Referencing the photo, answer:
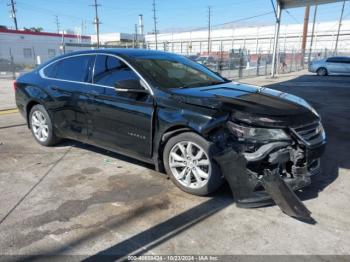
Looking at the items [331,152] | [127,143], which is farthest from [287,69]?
[127,143]

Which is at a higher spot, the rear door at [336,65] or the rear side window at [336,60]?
the rear side window at [336,60]

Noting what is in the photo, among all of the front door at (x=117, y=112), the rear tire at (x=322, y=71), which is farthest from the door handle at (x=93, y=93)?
the rear tire at (x=322, y=71)

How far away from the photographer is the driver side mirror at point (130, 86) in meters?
4.29

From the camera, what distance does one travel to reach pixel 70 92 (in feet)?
16.9

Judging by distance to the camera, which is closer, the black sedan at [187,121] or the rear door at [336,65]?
the black sedan at [187,121]

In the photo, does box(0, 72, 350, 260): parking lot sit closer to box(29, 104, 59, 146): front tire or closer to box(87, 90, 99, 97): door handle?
box(29, 104, 59, 146): front tire

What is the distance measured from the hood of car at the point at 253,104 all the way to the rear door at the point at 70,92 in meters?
1.59

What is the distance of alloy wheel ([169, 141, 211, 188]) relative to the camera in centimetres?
389

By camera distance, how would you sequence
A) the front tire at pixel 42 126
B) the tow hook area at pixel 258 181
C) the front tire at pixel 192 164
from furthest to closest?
the front tire at pixel 42 126 → the front tire at pixel 192 164 → the tow hook area at pixel 258 181

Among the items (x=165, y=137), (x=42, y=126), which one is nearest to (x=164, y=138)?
(x=165, y=137)

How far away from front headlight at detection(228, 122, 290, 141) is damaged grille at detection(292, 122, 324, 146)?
157mm

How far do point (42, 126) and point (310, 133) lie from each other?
4264 mm

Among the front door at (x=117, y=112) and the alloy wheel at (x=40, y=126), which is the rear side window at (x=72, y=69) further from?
→ the alloy wheel at (x=40, y=126)

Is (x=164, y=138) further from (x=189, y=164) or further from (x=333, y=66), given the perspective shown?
(x=333, y=66)
